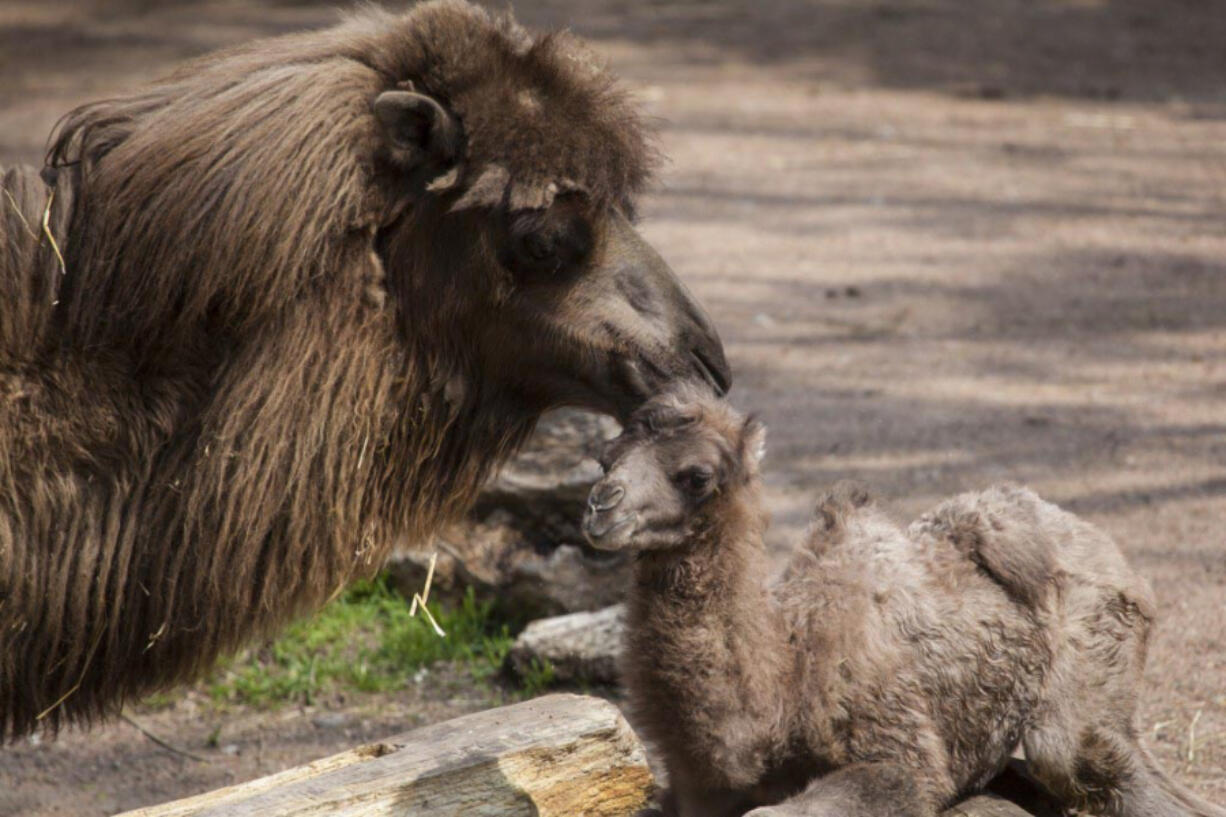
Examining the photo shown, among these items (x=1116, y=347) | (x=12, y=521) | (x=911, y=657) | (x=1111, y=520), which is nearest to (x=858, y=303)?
(x=1116, y=347)

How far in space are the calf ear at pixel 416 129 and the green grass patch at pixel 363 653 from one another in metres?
2.67

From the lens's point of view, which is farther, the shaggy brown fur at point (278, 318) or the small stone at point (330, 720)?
the small stone at point (330, 720)

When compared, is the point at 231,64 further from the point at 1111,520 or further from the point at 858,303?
the point at 858,303

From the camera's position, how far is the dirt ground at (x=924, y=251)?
5.59m

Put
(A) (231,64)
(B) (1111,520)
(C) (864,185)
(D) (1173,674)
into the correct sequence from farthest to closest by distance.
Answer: (C) (864,185)
(B) (1111,520)
(D) (1173,674)
(A) (231,64)

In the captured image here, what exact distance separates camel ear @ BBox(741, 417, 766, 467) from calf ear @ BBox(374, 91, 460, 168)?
88 cm

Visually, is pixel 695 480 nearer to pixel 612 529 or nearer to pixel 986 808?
pixel 612 529

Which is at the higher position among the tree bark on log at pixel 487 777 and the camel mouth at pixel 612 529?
the camel mouth at pixel 612 529

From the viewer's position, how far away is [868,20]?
48.7 ft

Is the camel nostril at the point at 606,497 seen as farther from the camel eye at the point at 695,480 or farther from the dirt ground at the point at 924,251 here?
the dirt ground at the point at 924,251

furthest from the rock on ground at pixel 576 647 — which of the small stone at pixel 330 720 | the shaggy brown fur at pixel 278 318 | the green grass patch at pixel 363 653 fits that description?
the shaggy brown fur at pixel 278 318

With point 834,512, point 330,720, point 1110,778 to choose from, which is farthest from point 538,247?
point 330,720

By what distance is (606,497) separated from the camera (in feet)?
11.0

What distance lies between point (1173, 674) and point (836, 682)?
2.03m
